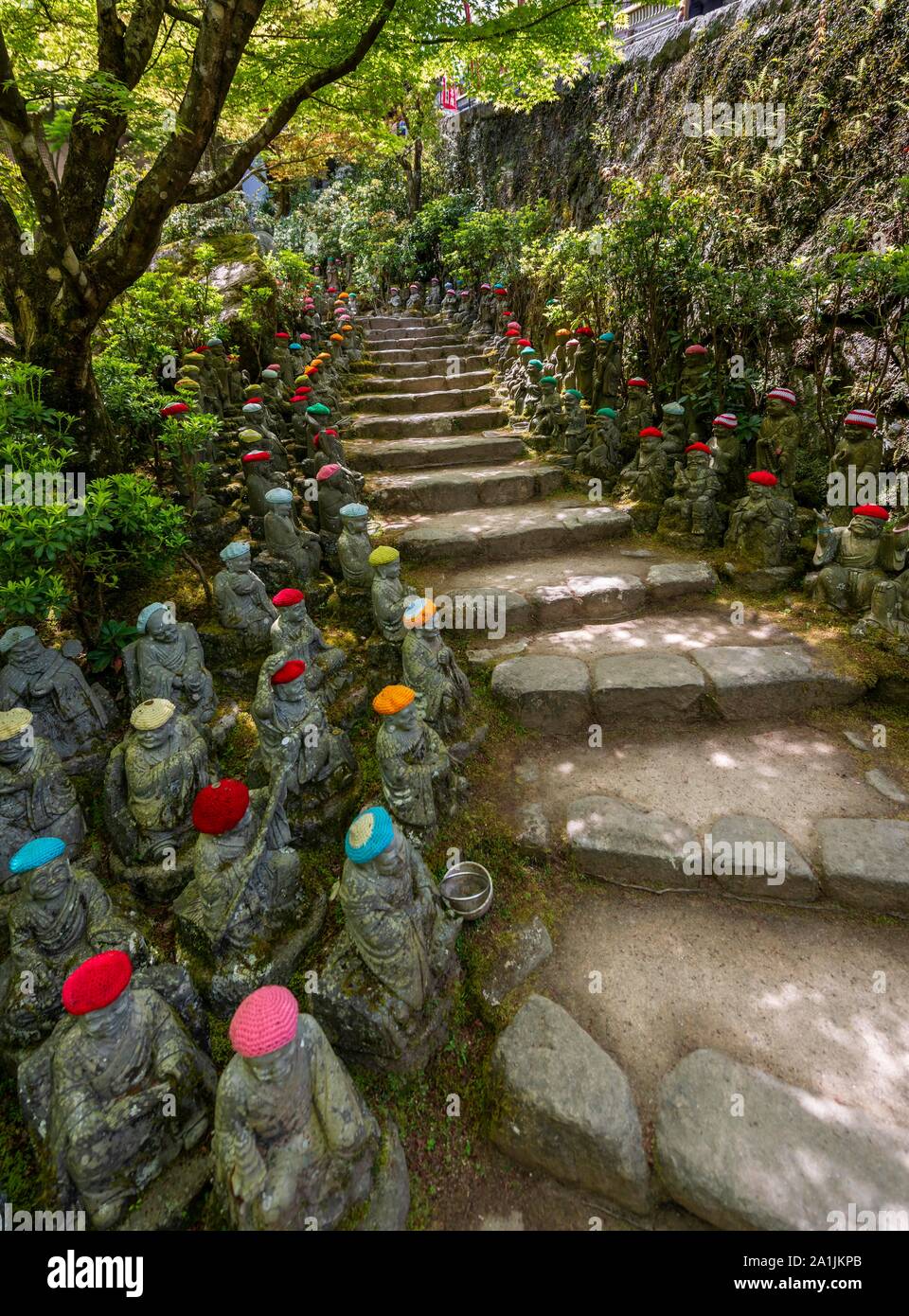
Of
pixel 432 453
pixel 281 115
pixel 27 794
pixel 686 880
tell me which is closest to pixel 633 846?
pixel 686 880

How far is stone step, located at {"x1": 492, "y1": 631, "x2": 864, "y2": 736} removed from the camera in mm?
5070

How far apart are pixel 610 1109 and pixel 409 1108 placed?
1.04 meters

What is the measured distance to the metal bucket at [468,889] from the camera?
11.9ft

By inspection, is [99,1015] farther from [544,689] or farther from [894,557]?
[894,557]

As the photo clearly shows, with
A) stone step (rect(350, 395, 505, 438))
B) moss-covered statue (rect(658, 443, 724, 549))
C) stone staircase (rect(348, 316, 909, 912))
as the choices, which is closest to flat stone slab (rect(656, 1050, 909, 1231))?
stone staircase (rect(348, 316, 909, 912))

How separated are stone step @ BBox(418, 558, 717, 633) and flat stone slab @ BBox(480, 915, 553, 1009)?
9.25 feet

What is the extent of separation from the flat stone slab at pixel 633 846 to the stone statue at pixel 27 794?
3.42 meters

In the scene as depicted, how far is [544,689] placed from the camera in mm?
5109

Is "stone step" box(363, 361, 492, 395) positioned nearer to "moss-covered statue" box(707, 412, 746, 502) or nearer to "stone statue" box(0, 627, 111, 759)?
"moss-covered statue" box(707, 412, 746, 502)

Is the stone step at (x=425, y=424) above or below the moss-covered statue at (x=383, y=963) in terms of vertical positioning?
above

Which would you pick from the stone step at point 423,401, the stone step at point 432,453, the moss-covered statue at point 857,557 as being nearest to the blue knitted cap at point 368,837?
the moss-covered statue at point 857,557

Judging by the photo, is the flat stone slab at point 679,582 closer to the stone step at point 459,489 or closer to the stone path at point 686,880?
the stone path at point 686,880

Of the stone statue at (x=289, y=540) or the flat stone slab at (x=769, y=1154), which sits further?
the stone statue at (x=289, y=540)
